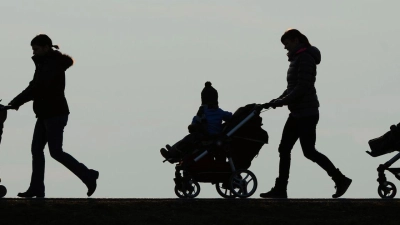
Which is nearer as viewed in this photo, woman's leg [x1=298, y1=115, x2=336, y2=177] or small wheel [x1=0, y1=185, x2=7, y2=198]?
small wheel [x1=0, y1=185, x2=7, y2=198]

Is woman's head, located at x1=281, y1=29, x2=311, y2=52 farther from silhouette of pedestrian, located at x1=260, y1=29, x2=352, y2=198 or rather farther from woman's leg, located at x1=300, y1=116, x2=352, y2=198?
woman's leg, located at x1=300, y1=116, x2=352, y2=198

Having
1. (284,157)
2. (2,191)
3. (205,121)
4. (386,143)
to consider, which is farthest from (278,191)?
(2,191)

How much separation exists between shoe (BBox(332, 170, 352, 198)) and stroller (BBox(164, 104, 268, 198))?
132 centimetres

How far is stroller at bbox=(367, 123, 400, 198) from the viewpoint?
60.3ft

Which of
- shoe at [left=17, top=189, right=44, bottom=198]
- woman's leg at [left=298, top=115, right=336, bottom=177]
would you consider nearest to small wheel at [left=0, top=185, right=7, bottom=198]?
shoe at [left=17, top=189, right=44, bottom=198]

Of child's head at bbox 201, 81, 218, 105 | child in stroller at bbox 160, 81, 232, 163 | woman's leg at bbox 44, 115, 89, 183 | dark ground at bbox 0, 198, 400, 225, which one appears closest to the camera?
dark ground at bbox 0, 198, 400, 225

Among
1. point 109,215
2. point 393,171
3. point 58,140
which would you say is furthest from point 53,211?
point 393,171

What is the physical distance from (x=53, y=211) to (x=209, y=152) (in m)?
4.44

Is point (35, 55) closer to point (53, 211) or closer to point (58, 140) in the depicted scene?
point (58, 140)

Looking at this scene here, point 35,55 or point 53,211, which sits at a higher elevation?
point 35,55

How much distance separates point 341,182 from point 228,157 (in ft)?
6.05

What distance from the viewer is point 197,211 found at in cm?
1362

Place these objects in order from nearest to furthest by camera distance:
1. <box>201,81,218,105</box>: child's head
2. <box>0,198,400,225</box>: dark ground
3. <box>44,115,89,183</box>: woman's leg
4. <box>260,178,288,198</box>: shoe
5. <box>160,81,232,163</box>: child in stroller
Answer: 1. <box>0,198,400,225</box>: dark ground
2. <box>44,115,89,183</box>: woman's leg
3. <box>260,178,288,198</box>: shoe
4. <box>160,81,232,163</box>: child in stroller
5. <box>201,81,218,105</box>: child's head

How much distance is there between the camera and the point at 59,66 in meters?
16.2
